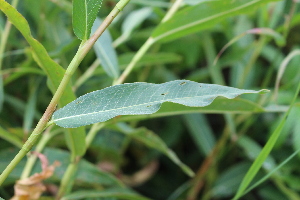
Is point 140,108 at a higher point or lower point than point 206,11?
lower

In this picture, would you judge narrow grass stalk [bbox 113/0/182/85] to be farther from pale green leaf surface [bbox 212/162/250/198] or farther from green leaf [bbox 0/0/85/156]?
pale green leaf surface [bbox 212/162/250/198]

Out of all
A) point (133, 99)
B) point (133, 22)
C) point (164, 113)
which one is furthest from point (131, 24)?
point (133, 99)

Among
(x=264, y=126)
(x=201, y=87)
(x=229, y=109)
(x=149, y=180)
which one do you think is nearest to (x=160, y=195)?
(x=149, y=180)

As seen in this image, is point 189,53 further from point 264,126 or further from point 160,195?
point 160,195

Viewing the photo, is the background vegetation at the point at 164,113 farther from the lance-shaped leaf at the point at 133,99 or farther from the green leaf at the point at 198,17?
the lance-shaped leaf at the point at 133,99

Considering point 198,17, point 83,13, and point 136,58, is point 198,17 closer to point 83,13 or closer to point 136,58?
point 136,58

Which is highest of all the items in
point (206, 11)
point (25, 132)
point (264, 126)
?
point (206, 11)
